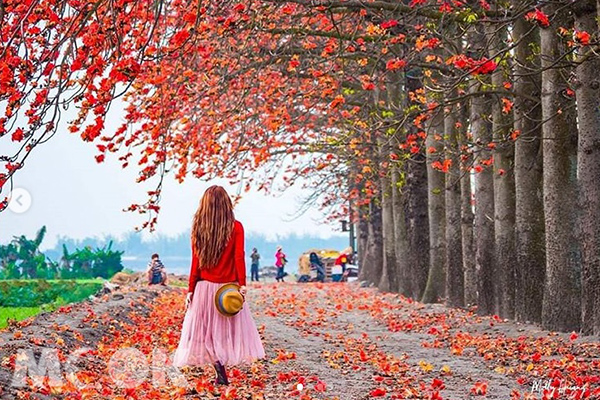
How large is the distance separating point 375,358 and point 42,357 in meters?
4.94

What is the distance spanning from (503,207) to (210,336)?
9984 millimetres

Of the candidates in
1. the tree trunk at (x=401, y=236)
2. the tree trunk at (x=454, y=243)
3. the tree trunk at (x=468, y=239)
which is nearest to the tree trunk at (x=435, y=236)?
the tree trunk at (x=454, y=243)

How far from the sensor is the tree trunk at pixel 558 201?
16.4 metres

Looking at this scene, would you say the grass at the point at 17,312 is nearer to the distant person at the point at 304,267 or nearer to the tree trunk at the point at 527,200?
the tree trunk at the point at 527,200

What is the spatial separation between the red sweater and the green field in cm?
1016

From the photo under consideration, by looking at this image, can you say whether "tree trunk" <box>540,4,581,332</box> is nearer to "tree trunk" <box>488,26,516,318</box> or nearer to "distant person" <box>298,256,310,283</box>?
"tree trunk" <box>488,26,516,318</box>

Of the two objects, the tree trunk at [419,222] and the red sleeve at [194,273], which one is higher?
the tree trunk at [419,222]

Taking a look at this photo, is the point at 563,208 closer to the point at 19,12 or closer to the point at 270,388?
the point at 270,388

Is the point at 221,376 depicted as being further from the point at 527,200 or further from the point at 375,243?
the point at 375,243

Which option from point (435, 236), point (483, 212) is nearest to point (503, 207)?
point (483, 212)

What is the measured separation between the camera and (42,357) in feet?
37.1

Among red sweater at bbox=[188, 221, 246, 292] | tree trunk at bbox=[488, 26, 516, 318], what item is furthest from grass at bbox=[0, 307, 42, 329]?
tree trunk at bbox=[488, 26, 516, 318]

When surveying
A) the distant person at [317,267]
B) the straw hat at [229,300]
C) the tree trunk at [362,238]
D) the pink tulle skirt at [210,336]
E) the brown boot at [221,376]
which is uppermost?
the tree trunk at [362,238]

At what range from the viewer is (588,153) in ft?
50.1
